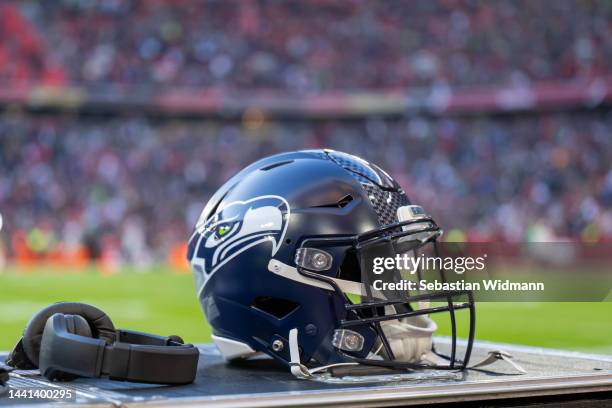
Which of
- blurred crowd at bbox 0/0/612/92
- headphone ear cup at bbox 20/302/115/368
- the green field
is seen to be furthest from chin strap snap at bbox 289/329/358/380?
blurred crowd at bbox 0/0/612/92

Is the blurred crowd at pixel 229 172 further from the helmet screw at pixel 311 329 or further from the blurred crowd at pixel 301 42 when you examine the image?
the helmet screw at pixel 311 329

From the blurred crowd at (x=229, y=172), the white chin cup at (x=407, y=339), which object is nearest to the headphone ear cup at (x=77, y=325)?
the white chin cup at (x=407, y=339)

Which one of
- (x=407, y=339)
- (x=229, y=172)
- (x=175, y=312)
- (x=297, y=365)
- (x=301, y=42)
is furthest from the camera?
(x=301, y=42)

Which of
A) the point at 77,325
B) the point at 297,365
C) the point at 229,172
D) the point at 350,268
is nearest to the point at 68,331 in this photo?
the point at 77,325

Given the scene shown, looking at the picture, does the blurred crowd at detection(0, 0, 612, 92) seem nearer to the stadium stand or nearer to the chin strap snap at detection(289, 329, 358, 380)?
the stadium stand

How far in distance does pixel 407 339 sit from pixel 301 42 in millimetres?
20278

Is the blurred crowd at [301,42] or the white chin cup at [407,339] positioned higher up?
the blurred crowd at [301,42]

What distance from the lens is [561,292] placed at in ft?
10.7

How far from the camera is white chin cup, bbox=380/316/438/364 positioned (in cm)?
241

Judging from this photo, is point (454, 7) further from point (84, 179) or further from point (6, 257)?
point (6, 257)

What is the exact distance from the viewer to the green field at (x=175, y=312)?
7109 mm

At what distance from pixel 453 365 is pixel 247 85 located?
783 inches

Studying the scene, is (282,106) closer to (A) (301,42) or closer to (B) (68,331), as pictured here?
(A) (301,42)

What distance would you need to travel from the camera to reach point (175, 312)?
8.98 m
